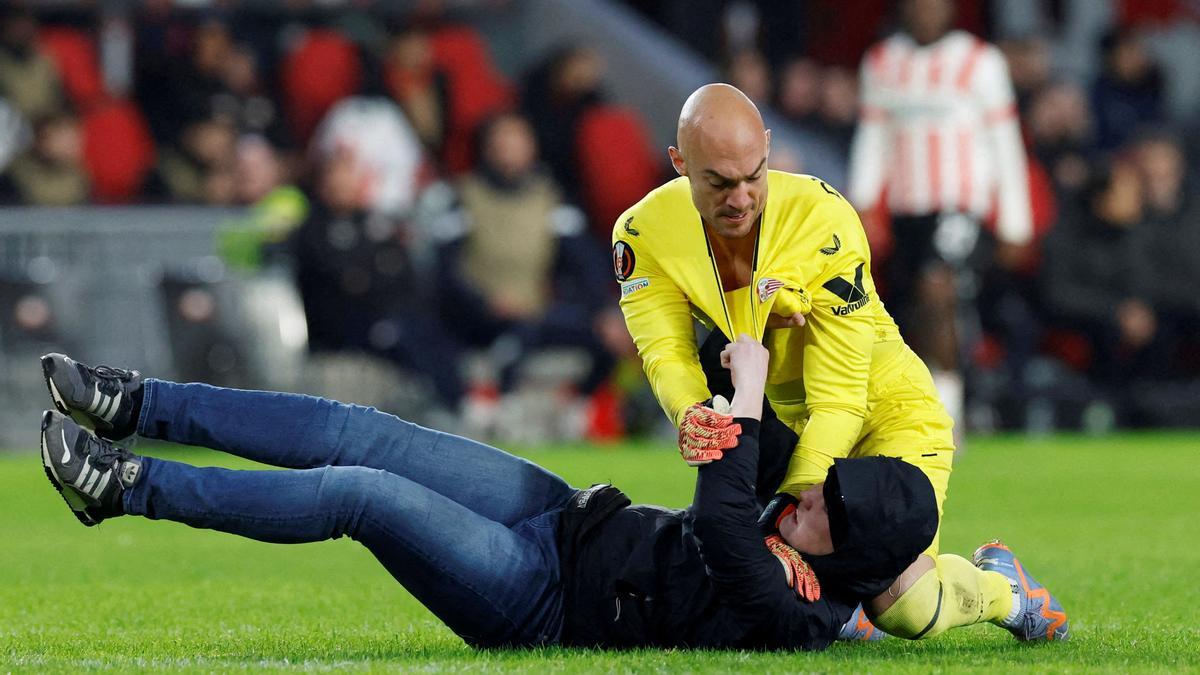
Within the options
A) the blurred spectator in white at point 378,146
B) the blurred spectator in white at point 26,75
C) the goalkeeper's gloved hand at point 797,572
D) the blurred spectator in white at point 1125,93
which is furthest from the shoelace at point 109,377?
the blurred spectator in white at point 1125,93

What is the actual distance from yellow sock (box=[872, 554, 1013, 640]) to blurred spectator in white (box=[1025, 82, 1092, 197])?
1042 cm

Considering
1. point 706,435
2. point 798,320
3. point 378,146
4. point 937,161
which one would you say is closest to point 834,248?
point 798,320

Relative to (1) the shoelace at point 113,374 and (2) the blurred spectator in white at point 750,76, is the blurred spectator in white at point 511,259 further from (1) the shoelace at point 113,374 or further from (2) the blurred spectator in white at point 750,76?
(1) the shoelace at point 113,374

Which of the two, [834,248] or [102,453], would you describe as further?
[834,248]

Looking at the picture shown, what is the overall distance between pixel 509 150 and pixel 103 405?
30.8ft

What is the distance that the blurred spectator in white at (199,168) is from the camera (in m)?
15.0

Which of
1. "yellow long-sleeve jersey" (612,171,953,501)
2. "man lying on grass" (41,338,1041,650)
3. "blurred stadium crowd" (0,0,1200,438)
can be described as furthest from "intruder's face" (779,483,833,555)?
"blurred stadium crowd" (0,0,1200,438)

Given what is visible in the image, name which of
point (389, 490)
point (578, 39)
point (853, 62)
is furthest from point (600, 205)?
point (389, 490)

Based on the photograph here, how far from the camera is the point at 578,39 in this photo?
1725 cm

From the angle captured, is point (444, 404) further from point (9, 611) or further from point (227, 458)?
point (9, 611)

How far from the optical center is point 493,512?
18.3 ft

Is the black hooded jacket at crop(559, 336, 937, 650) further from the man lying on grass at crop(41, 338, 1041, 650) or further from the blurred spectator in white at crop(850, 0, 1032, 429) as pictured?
the blurred spectator in white at crop(850, 0, 1032, 429)

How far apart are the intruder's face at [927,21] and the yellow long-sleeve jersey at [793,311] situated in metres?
6.69

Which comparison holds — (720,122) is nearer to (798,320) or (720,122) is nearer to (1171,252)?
(798,320)
